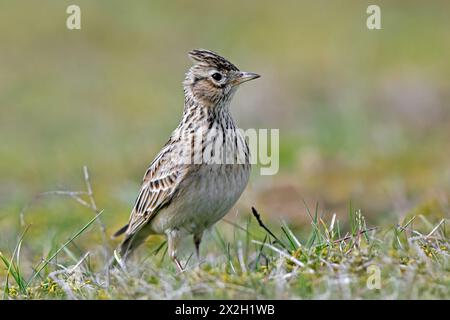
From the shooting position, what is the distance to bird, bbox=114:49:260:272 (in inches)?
264

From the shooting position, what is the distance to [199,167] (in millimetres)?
6711

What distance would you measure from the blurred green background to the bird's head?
1.06 m

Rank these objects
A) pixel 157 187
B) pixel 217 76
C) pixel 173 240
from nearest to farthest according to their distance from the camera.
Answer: pixel 173 240 → pixel 157 187 → pixel 217 76

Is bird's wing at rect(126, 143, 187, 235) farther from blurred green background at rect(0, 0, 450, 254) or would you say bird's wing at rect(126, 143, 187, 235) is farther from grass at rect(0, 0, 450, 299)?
blurred green background at rect(0, 0, 450, 254)

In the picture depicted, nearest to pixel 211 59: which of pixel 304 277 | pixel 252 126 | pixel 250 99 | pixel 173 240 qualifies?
pixel 173 240

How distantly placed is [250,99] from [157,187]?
8.99 m

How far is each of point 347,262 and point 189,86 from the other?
2.76 metres

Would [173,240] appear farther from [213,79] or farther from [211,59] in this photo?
[211,59]

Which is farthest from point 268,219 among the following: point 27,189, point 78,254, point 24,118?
point 24,118

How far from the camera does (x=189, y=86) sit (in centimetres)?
740

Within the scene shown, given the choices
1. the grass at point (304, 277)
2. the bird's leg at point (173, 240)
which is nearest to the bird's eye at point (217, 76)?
the bird's leg at point (173, 240)

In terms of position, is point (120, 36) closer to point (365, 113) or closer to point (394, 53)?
point (394, 53)

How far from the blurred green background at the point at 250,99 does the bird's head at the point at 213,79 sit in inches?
41.6

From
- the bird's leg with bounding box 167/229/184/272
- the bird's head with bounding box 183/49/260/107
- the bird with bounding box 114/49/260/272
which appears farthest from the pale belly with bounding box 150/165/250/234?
the bird's head with bounding box 183/49/260/107
